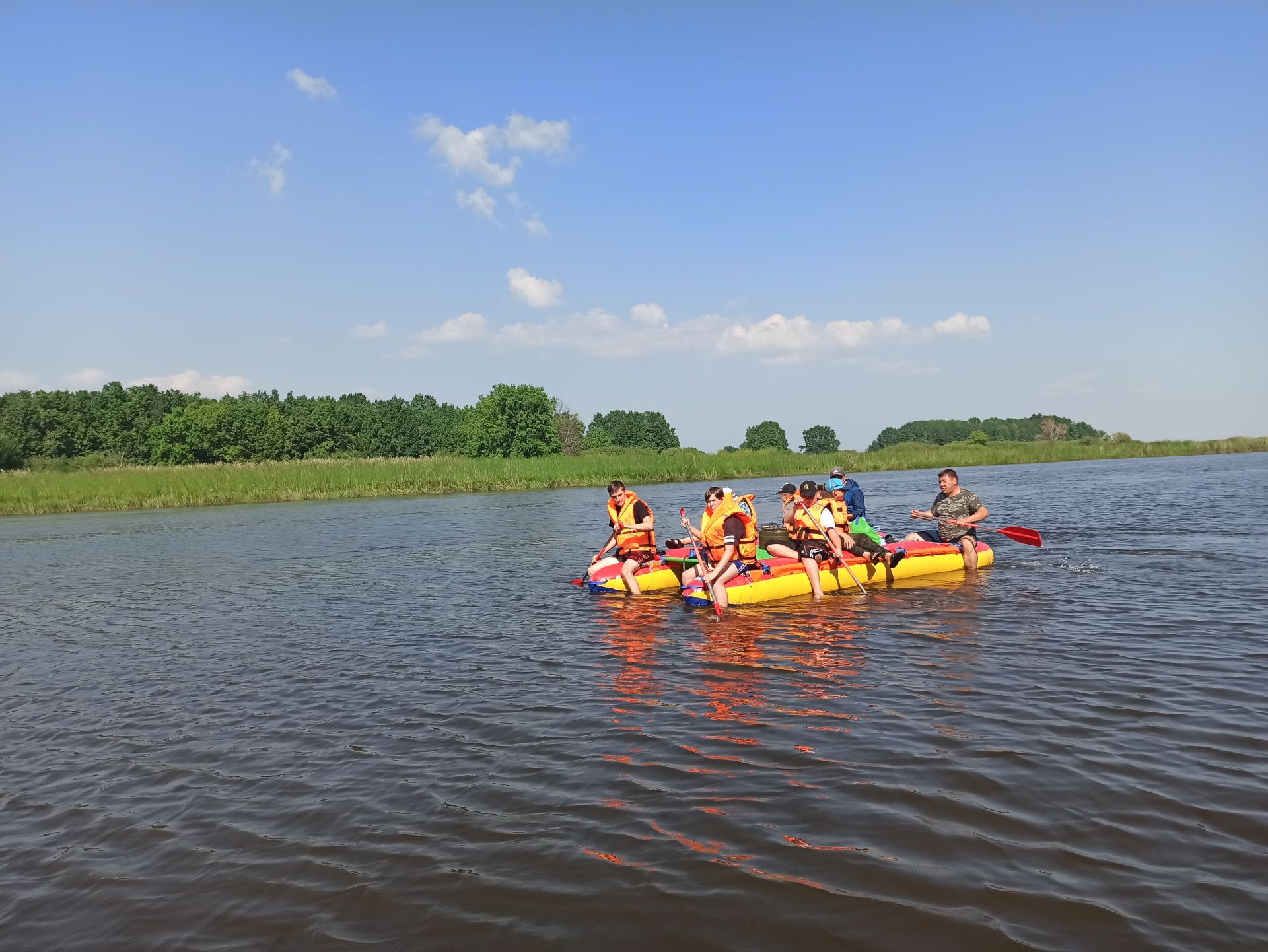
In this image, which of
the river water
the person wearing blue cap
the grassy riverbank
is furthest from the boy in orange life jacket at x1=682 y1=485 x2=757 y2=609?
the grassy riverbank

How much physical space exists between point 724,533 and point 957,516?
4.94 m

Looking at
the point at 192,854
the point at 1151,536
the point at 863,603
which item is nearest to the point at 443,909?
the point at 192,854

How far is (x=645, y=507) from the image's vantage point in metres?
12.9

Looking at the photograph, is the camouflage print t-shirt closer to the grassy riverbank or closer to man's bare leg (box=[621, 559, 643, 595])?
man's bare leg (box=[621, 559, 643, 595])

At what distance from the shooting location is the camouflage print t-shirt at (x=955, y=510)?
543 inches

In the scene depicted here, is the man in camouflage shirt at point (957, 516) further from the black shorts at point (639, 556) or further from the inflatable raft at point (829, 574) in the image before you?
the black shorts at point (639, 556)

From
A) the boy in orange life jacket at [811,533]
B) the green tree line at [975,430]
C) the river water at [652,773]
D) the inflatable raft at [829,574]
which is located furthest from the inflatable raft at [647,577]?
the green tree line at [975,430]

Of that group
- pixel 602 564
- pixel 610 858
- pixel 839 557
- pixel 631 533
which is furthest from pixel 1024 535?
pixel 610 858

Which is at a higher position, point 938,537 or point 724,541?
point 724,541

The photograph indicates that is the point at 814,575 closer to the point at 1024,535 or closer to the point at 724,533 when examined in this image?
the point at 724,533

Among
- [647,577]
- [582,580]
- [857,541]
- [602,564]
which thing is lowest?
[582,580]

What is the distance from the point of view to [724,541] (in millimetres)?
11320

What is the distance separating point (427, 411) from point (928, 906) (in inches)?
4270

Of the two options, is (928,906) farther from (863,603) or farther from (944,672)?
(863,603)
